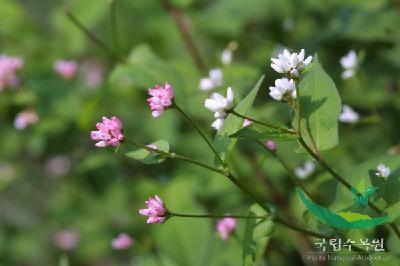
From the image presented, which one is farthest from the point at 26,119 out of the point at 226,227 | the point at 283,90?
the point at 283,90

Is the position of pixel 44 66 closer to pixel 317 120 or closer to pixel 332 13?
pixel 332 13

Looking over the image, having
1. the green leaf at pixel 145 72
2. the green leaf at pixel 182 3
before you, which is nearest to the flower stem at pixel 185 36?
the green leaf at pixel 182 3

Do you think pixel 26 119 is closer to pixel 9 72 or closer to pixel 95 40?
pixel 9 72

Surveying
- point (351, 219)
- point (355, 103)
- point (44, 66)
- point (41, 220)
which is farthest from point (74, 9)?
point (351, 219)

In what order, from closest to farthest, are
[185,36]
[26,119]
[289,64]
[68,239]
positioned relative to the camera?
[289,64], [185,36], [26,119], [68,239]

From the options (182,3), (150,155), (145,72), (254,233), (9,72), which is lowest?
(254,233)

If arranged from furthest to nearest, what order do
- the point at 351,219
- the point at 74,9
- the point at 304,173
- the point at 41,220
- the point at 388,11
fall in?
the point at 41,220 → the point at 74,9 → the point at 388,11 → the point at 304,173 → the point at 351,219
